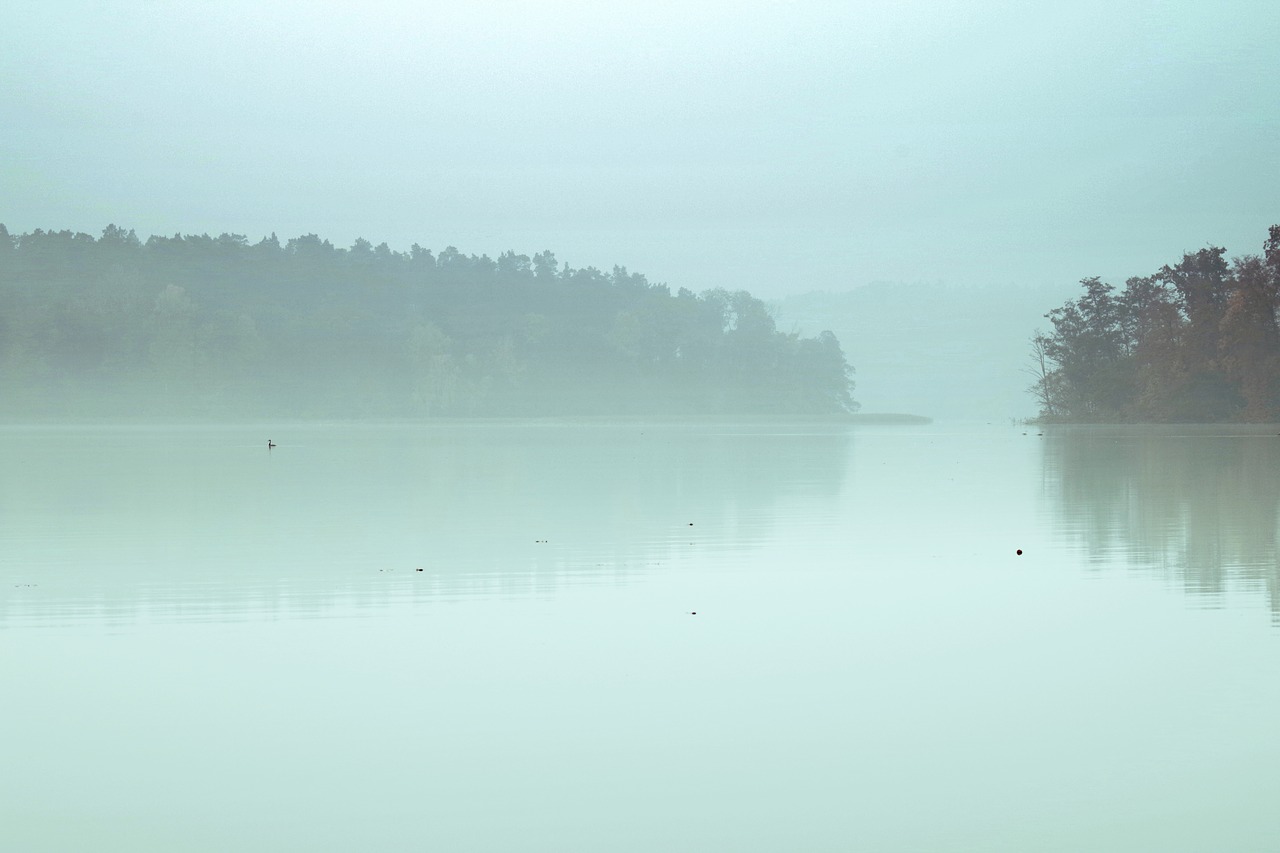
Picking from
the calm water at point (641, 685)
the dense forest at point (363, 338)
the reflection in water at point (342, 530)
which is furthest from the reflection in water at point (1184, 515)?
the dense forest at point (363, 338)

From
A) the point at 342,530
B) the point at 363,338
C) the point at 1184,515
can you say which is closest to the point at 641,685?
the point at 342,530

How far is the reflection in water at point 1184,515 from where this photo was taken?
776 centimetres

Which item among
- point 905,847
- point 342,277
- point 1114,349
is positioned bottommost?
point 905,847

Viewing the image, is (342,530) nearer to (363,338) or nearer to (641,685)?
(641,685)

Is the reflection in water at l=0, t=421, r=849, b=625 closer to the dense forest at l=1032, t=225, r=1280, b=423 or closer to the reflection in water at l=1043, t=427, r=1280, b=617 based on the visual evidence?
the reflection in water at l=1043, t=427, r=1280, b=617

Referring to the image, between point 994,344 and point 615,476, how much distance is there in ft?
615

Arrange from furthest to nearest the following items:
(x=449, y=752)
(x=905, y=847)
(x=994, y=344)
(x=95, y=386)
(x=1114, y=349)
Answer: (x=994, y=344), (x=95, y=386), (x=1114, y=349), (x=449, y=752), (x=905, y=847)

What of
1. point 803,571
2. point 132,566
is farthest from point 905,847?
point 132,566

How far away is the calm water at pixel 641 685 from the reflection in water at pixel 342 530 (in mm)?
63

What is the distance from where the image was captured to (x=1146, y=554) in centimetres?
861

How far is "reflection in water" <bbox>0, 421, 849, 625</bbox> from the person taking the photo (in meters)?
7.25

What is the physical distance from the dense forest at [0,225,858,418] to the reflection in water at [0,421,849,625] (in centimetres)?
7972

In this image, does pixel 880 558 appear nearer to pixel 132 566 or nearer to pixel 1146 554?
pixel 1146 554

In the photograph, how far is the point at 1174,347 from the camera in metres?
52.1
